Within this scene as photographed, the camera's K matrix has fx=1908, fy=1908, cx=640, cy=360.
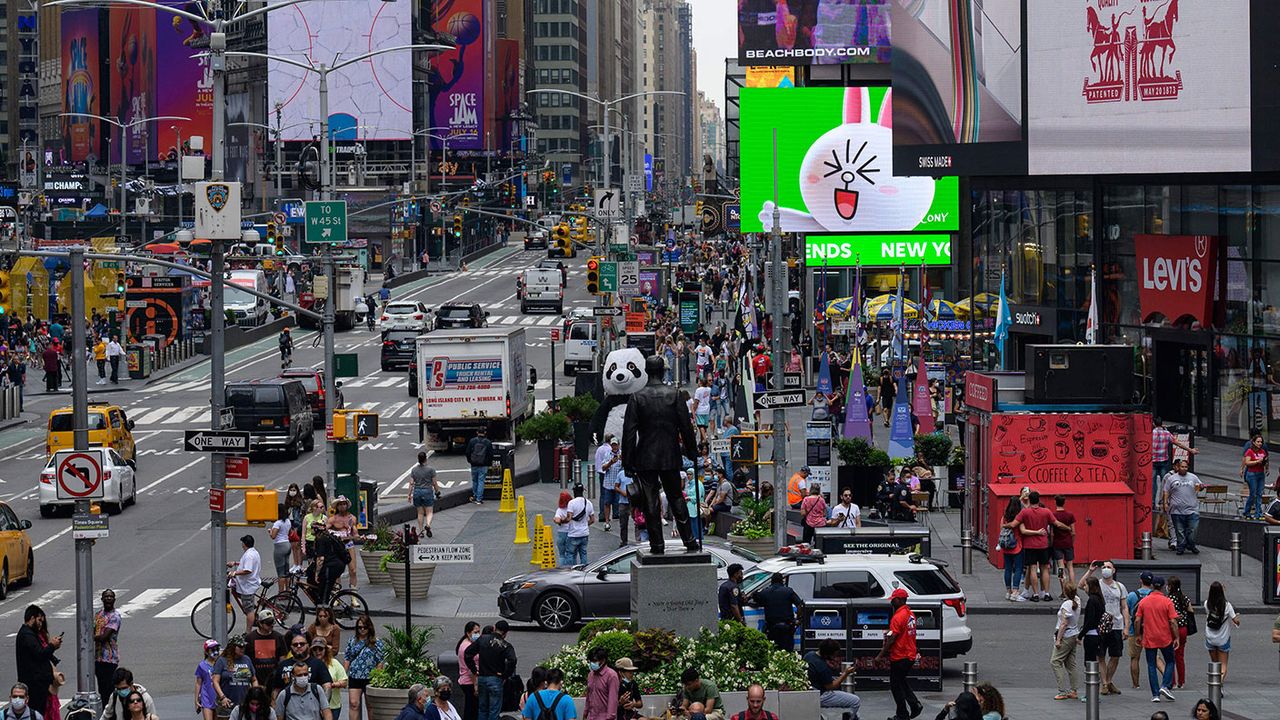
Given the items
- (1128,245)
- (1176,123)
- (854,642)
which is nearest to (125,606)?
(854,642)

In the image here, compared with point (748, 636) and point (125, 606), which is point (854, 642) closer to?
point (748, 636)

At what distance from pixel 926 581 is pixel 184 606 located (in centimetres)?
1151

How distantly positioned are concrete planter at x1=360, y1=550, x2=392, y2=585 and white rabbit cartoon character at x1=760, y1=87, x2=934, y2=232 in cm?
3490

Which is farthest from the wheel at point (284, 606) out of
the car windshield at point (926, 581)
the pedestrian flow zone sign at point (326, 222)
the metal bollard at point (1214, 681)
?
the metal bollard at point (1214, 681)

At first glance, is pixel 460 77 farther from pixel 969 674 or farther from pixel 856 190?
pixel 969 674

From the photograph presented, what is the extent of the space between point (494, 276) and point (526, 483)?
7811cm

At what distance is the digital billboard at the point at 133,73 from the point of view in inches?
6752

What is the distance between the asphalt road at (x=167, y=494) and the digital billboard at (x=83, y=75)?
113m

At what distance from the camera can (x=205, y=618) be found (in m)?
26.4

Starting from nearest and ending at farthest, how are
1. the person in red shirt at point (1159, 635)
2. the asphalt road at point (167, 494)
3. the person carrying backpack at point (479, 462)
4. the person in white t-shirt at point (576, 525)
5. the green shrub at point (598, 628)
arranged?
the green shrub at point (598, 628)
the person in red shirt at point (1159, 635)
the asphalt road at point (167, 494)
the person in white t-shirt at point (576, 525)
the person carrying backpack at point (479, 462)

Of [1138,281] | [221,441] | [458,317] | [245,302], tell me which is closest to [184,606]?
[221,441]

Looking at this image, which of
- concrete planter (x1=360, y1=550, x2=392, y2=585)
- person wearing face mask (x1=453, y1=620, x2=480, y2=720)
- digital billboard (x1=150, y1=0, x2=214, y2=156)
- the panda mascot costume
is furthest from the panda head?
digital billboard (x1=150, y1=0, x2=214, y2=156)

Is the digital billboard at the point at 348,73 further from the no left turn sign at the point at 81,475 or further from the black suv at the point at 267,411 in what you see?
the no left turn sign at the point at 81,475

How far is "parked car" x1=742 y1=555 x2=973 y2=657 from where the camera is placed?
840 inches
